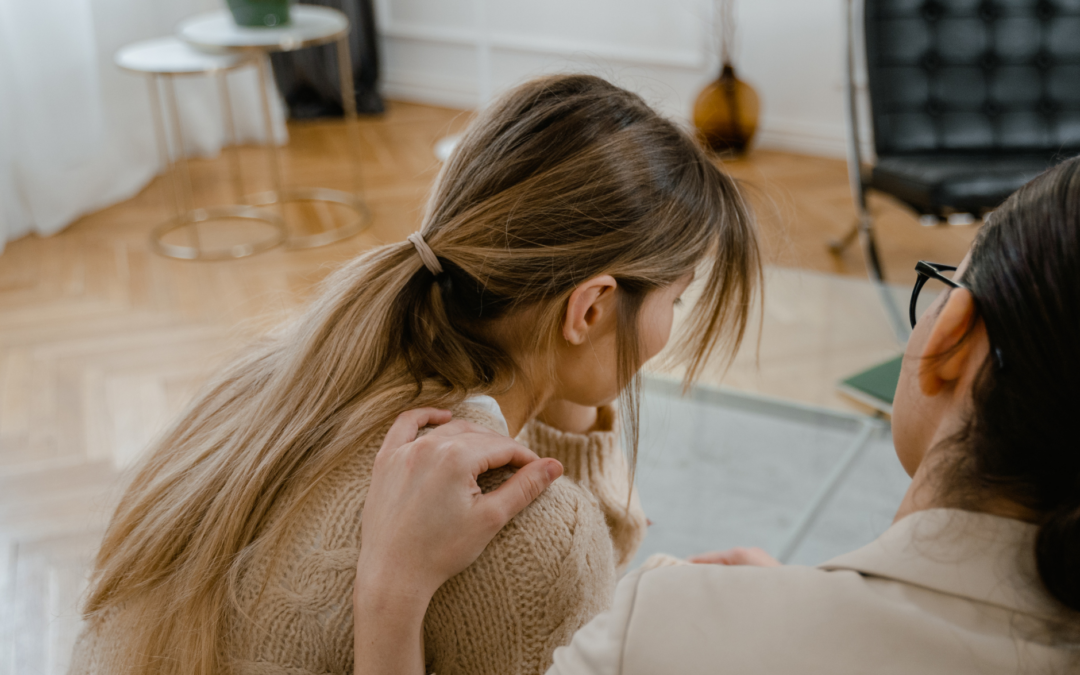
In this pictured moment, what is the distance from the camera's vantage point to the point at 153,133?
3613 millimetres

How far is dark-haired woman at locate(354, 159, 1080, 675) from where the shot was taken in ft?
1.68

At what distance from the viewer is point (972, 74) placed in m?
2.77

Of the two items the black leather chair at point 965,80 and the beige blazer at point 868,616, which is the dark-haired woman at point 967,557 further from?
the black leather chair at point 965,80

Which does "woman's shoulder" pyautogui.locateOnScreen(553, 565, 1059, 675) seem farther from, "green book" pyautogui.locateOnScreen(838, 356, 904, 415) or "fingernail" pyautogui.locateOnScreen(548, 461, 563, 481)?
"green book" pyautogui.locateOnScreen(838, 356, 904, 415)

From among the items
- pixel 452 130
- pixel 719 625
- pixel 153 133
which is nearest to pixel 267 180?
pixel 153 133

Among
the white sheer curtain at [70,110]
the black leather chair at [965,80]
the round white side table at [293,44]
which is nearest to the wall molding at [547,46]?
the round white side table at [293,44]

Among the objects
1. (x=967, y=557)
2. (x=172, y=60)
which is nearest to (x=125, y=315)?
(x=172, y=60)

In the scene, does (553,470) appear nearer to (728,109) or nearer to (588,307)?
(588,307)

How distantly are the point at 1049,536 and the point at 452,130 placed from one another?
3977mm

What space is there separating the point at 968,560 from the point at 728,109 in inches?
128

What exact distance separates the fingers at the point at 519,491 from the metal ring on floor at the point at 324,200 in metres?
2.40

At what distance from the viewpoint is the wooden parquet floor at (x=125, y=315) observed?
1.67 m

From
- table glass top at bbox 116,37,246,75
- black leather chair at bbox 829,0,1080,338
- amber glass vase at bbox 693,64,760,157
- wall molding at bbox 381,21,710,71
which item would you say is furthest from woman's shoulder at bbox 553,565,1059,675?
wall molding at bbox 381,21,710,71

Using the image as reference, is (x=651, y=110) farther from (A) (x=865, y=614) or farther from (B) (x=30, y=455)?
(B) (x=30, y=455)
